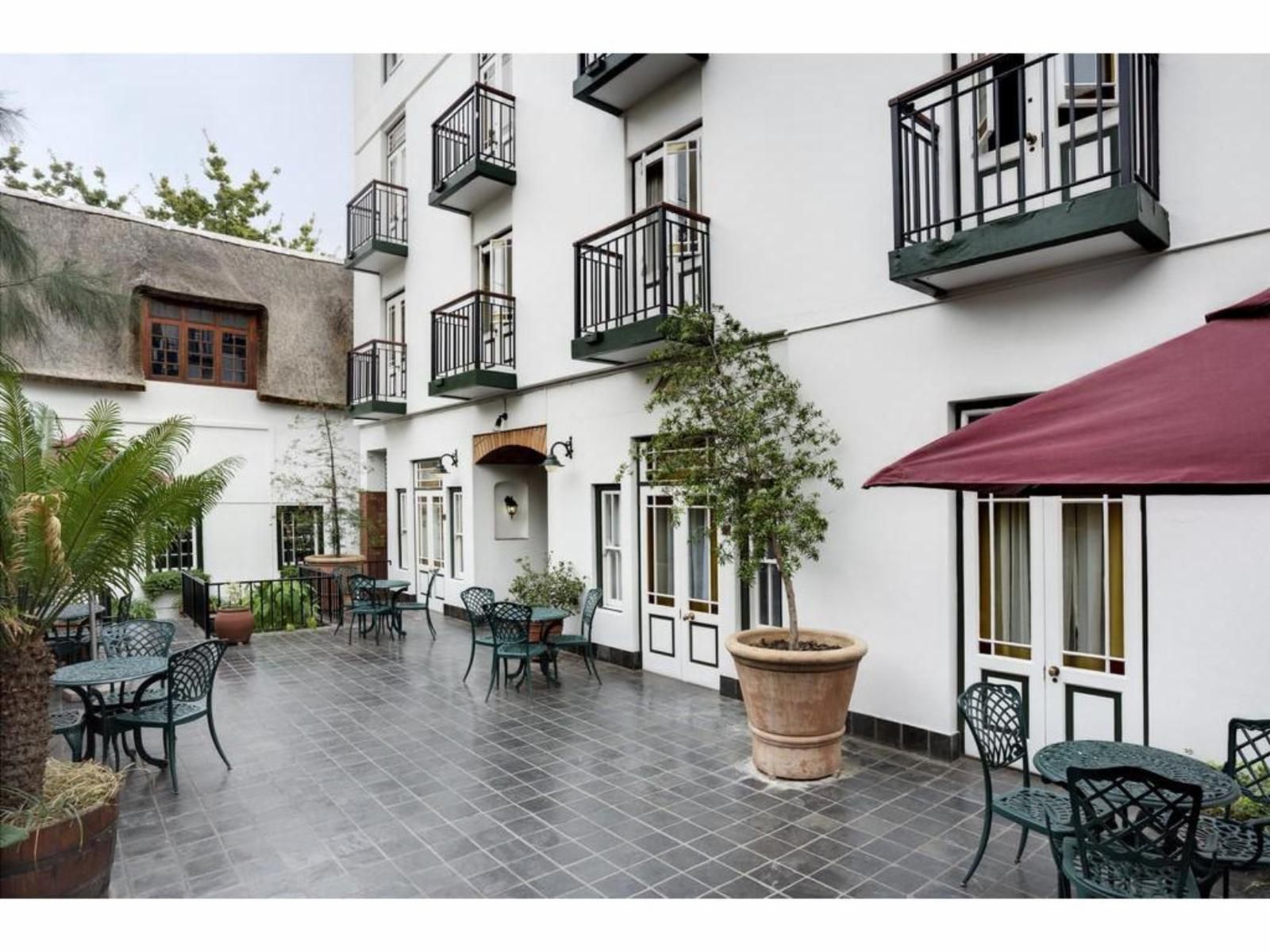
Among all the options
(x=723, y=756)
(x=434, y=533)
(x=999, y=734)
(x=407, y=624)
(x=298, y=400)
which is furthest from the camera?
(x=298, y=400)

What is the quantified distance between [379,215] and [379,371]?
9.98 ft

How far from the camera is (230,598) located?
1142cm

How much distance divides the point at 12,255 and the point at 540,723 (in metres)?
6.85

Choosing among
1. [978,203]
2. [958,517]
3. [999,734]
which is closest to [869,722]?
[958,517]

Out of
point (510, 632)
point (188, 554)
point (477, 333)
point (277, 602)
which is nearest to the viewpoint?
point (510, 632)

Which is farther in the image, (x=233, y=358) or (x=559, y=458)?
(x=233, y=358)

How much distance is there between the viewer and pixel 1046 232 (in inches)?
183

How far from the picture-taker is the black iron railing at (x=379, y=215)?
1402cm

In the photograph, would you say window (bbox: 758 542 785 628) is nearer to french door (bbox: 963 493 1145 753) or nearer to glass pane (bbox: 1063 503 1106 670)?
french door (bbox: 963 493 1145 753)

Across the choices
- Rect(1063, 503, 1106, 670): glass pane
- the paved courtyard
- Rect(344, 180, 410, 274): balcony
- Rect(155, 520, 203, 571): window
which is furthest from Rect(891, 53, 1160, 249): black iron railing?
Rect(155, 520, 203, 571): window

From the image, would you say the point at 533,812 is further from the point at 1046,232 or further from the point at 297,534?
the point at 297,534

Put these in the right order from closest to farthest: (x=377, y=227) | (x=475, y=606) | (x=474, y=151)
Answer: (x=475, y=606) < (x=474, y=151) < (x=377, y=227)

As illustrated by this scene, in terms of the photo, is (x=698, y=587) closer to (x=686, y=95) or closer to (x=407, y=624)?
(x=686, y=95)

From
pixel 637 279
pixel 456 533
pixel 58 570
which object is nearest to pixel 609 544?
pixel 637 279
